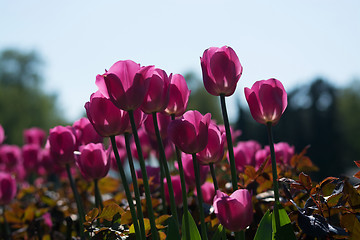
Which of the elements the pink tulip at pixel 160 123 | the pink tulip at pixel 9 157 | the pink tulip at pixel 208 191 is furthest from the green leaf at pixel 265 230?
the pink tulip at pixel 9 157

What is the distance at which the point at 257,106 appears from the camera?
1.04 m

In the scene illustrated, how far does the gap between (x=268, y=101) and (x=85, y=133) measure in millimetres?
752

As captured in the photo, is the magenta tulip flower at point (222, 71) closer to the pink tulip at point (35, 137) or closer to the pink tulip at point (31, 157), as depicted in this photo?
the pink tulip at point (31, 157)

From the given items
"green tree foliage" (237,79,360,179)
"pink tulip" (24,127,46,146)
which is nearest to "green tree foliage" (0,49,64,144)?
"green tree foliage" (237,79,360,179)

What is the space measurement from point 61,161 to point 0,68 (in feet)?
122

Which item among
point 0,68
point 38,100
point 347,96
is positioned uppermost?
point 0,68

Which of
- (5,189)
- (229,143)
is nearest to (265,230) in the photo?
(229,143)

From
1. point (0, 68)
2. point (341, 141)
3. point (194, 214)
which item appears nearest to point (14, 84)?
point (0, 68)

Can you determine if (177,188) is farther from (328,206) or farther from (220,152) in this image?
(328,206)

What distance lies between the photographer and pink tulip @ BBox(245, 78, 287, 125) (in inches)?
40.1

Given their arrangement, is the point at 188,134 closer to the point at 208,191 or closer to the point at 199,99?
the point at 208,191

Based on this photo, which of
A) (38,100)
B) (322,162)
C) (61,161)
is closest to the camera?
(61,161)

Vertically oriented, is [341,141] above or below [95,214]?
below

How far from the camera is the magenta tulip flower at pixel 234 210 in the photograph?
906 mm
